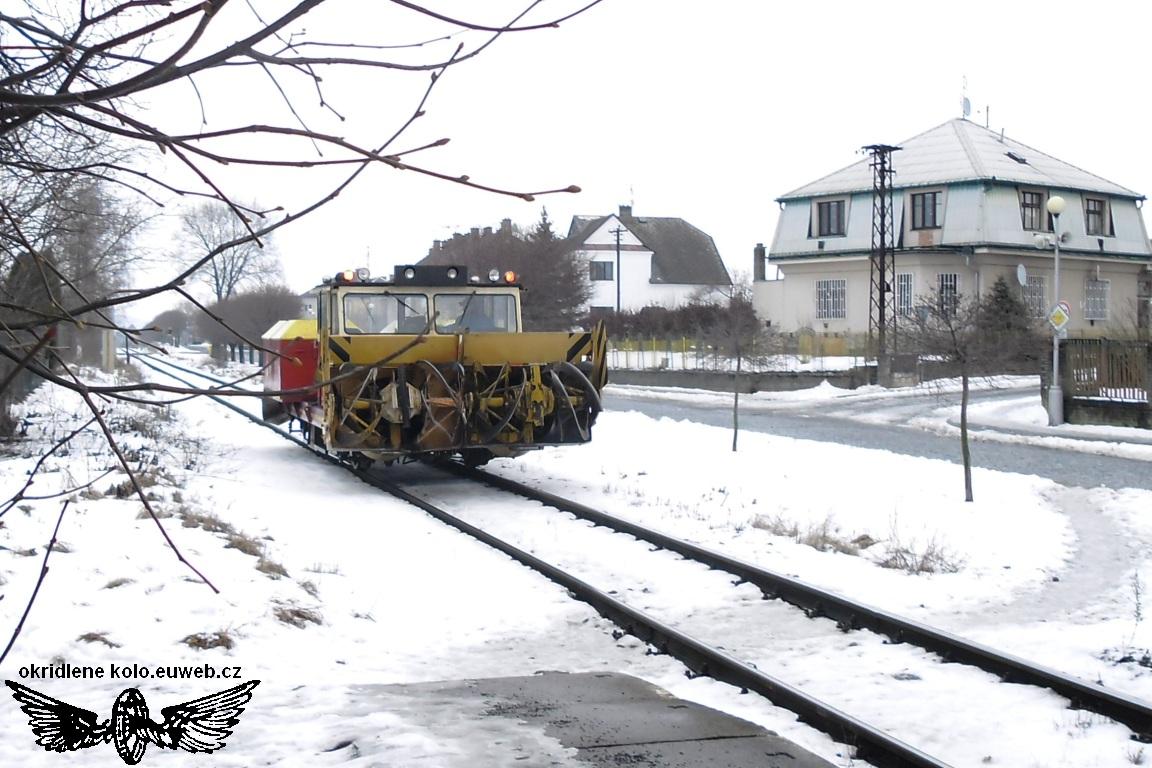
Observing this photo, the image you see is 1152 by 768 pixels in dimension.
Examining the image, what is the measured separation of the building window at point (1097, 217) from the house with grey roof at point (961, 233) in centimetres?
6

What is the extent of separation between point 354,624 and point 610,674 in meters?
2.15

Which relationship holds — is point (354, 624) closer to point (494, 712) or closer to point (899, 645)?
point (494, 712)

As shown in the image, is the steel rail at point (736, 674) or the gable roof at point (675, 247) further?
the gable roof at point (675, 247)

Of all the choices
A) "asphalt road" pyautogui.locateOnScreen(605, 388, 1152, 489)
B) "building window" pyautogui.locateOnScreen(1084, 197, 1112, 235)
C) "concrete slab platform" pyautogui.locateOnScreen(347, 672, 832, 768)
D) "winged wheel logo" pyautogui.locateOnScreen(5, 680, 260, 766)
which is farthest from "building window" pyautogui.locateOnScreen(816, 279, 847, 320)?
"winged wheel logo" pyautogui.locateOnScreen(5, 680, 260, 766)

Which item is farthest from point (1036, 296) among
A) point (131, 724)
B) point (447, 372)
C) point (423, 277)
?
point (131, 724)

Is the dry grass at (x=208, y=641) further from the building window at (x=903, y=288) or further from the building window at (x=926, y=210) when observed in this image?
the building window at (x=926, y=210)

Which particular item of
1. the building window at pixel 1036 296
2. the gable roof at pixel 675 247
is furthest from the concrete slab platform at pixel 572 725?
the gable roof at pixel 675 247

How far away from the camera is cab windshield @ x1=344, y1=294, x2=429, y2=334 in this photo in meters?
15.0

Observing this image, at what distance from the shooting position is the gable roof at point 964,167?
49656 millimetres

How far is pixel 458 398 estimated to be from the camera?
1355 cm

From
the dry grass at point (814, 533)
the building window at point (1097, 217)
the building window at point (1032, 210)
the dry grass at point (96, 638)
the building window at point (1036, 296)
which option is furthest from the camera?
the building window at point (1097, 217)

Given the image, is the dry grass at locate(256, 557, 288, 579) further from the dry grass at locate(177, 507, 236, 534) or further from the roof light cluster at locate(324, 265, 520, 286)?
the roof light cluster at locate(324, 265, 520, 286)

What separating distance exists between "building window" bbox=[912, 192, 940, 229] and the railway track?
4249cm

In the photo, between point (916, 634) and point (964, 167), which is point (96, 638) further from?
point (964, 167)
